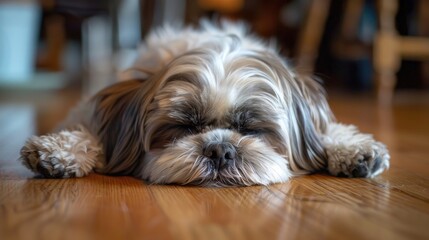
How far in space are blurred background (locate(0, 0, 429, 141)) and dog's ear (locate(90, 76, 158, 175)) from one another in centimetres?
265

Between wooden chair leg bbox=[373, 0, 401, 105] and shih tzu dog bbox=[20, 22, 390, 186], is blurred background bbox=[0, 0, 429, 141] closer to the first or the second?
wooden chair leg bbox=[373, 0, 401, 105]

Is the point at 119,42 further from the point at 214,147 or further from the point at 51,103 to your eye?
the point at 214,147

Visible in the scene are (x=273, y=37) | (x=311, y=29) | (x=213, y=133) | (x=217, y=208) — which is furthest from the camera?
(x=273, y=37)

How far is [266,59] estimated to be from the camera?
2479mm

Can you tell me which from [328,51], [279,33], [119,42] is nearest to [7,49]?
[119,42]

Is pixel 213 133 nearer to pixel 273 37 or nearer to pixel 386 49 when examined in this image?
pixel 386 49

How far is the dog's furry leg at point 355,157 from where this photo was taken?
229 cm

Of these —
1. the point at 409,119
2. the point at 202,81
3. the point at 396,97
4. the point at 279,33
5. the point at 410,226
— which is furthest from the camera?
the point at 279,33

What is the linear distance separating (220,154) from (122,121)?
0.52m

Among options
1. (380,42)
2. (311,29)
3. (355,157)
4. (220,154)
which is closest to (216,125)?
(220,154)

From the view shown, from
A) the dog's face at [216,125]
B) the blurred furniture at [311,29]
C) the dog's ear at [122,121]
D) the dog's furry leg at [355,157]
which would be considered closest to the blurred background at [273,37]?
the blurred furniture at [311,29]

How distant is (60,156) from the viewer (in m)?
2.24

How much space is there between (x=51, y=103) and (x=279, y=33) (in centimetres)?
343

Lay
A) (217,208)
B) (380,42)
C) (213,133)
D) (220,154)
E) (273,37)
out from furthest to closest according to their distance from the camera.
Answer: (273,37) → (380,42) → (213,133) → (220,154) → (217,208)
